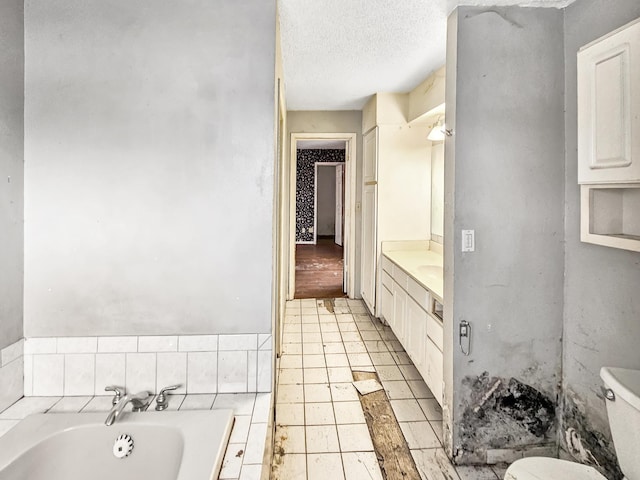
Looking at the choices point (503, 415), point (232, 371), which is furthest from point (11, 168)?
point (503, 415)

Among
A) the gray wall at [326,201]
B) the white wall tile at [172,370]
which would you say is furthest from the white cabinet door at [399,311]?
the gray wall at [326,201]

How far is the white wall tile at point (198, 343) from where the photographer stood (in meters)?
1.57

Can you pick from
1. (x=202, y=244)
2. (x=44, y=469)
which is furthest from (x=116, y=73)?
(x=44, y=469)

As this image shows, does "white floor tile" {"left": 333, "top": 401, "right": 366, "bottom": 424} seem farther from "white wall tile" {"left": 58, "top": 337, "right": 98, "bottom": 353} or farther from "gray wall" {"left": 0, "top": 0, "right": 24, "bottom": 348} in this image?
"gray wall" {"left": 0, "top": 0, "right": 24, "bottom": 348}

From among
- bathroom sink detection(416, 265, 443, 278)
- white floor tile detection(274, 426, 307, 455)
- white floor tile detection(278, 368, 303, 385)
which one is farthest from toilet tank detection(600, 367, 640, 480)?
white floor tile detection(278, 368, 303, 385)

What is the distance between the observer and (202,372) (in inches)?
61.7

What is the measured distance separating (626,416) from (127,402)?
1.71m

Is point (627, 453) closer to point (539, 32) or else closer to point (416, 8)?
point (539, 32)

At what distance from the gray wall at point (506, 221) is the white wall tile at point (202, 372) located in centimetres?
116

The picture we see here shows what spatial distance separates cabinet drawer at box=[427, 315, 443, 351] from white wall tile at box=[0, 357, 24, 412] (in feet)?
6.58

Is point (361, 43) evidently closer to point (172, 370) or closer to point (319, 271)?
point (172, 370)

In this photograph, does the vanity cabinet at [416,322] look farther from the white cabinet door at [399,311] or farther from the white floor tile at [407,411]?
the white floor tile at [407,411]

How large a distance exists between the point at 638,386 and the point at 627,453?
0.22 meters

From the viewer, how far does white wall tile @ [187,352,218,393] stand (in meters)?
1.56
